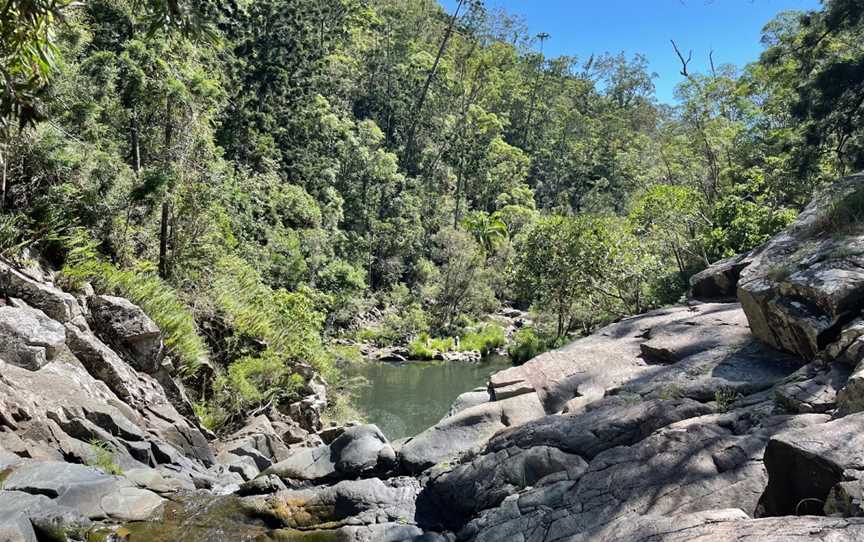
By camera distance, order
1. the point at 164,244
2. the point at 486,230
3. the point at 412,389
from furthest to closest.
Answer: the point at 486,230
the point at 412,389
the point at 164,244

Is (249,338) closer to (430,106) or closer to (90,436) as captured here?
(90,436)

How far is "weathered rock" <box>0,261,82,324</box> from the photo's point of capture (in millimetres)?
9867

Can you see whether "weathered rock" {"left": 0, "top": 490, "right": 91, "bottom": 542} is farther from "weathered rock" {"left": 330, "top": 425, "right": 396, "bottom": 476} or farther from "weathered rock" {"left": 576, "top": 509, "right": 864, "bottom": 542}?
"weathered rock" {"left": 576, "top": 509, "right": 864, "bottom": 542}

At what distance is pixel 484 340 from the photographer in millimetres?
34344

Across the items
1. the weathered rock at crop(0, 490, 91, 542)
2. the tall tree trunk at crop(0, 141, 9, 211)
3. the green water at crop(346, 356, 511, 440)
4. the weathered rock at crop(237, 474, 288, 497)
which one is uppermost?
the tall tree trunk at crop(0, 141, 9, 211)

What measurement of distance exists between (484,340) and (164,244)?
2200 cm

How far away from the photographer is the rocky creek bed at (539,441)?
5371 millimetres

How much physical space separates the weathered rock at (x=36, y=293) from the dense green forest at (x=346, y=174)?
2.00 ft

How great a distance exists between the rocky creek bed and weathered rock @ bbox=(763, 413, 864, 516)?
16 mm

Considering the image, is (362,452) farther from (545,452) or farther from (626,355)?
(626,355)

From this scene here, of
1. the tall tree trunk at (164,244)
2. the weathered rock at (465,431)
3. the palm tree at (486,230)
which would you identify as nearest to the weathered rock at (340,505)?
the weathered rock at (465,431)

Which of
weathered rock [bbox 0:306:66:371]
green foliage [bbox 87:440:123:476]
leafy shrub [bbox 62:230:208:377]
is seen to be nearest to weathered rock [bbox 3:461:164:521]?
green foliage [bbox 87:440:123:476]

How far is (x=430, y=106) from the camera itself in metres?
52.2

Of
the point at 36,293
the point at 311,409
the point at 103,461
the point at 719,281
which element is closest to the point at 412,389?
the point at 311,409
